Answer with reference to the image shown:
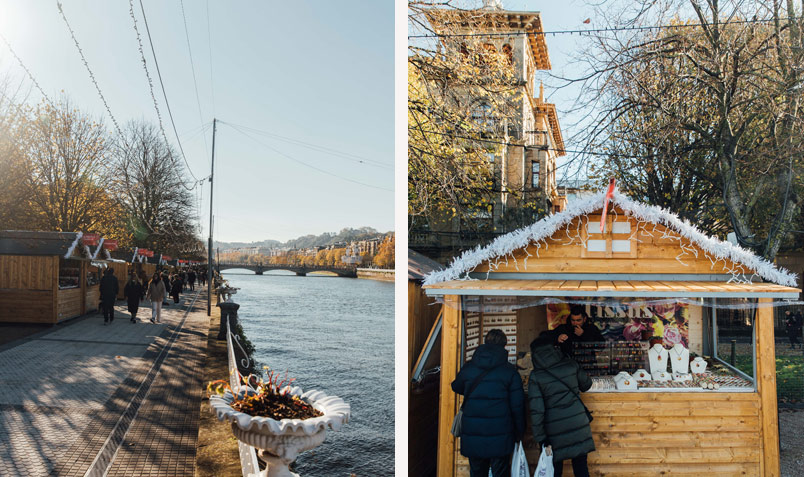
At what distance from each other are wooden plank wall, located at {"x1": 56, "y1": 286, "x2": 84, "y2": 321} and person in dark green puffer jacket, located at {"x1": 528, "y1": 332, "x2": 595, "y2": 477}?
234cm

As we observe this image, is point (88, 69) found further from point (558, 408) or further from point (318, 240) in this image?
point (558, 408)

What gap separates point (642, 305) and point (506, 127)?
11.2 ft

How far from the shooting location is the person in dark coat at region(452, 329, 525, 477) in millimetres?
3029

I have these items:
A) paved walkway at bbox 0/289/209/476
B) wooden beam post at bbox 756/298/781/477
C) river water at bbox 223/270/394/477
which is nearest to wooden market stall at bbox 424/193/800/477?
wooden beam post at bbox 756/298/781/477

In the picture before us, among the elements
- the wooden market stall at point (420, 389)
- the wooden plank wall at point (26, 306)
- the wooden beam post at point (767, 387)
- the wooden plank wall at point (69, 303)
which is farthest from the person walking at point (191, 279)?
the wooden beam post at point (767, 387)

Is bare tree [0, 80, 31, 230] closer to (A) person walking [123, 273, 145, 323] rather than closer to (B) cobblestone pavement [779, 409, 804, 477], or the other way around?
(A) person walking [123, 273, 145, 323]

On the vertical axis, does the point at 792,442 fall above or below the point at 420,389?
below

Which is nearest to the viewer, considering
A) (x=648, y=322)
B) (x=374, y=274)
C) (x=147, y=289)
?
(x=147, y=289)

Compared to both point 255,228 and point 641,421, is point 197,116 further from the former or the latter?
point 641,421

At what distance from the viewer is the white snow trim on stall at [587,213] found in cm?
327

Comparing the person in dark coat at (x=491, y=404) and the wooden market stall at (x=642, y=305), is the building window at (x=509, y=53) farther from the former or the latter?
the person in dark coat at (x=491, y=404)

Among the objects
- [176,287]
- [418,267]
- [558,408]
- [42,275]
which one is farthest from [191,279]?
[558,408]

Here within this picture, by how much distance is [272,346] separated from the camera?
513cm

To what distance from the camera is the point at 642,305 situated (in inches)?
130
